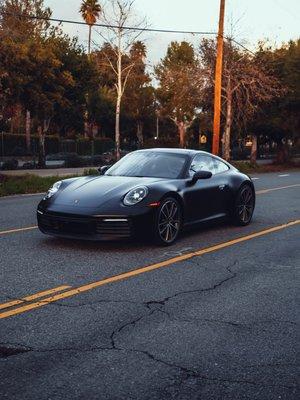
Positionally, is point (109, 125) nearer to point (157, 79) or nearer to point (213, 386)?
point (157, 79)

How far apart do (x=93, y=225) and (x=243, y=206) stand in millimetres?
3693

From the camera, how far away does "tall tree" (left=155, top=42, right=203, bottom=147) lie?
35.2 meters

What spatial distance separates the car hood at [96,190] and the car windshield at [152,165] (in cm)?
35

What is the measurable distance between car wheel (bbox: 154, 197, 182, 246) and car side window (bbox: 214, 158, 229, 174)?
168 centimetres

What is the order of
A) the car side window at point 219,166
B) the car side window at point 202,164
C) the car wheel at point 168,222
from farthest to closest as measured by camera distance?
the car side window at point 219,166, the car side window at point 202,164, the car wheel at point 168,222

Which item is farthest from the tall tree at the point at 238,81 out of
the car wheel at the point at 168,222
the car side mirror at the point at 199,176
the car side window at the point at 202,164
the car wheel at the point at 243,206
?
the car wheel at the point at 168,222

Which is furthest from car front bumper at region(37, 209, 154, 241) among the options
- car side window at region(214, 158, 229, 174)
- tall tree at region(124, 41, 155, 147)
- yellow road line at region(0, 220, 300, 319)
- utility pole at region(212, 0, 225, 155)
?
tall tree at region(124, 41, 155, 147)

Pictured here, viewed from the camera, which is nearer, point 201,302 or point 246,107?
point 201,302

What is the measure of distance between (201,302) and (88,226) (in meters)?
2.41

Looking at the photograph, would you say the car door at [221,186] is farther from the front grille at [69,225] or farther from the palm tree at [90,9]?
the palm tree at [90,9]

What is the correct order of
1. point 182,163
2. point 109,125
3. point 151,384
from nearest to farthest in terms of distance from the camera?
point 151,384 < point 182,163 < point 109,125

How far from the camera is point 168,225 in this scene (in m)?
7.92

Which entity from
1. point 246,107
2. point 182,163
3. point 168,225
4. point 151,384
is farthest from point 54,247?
point 246,107

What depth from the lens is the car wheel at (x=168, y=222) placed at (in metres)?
7.70
